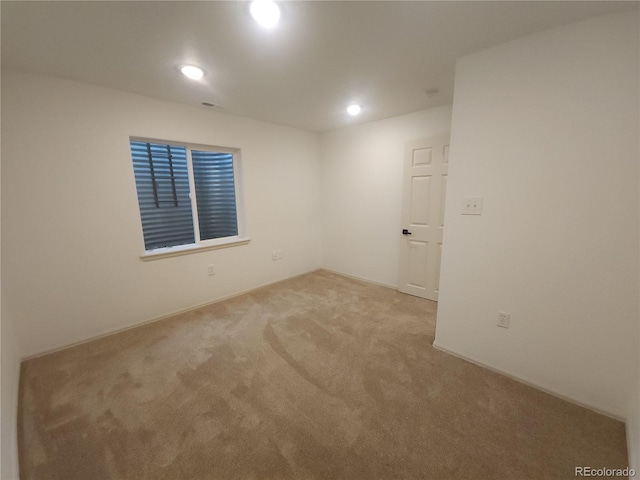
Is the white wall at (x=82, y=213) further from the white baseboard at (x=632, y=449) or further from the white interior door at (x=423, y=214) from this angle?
the white baseboard at (x=632, y=449)

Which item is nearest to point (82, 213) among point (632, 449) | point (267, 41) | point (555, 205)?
point (267, 41)

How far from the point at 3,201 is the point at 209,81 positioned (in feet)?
5.91

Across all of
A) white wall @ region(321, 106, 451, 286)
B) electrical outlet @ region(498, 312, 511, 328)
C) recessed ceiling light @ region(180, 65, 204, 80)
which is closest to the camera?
electrical outlet @ region(498, 312, 511, 328)

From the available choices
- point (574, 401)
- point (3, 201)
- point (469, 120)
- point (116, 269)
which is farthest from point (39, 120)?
point (574, 401)

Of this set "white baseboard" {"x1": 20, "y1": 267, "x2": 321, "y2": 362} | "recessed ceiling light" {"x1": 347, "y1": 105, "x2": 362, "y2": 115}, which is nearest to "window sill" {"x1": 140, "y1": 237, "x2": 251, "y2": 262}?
"white baseboard" {"x1": 20, "y1": 267, "x2": 321, "y2": 362}

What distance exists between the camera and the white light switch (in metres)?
1.80

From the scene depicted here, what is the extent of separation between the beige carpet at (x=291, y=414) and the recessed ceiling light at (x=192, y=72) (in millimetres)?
2267

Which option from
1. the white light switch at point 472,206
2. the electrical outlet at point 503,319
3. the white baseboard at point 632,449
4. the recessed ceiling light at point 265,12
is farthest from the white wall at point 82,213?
the white baseboard at point 632,449

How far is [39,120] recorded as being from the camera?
76.6 inches

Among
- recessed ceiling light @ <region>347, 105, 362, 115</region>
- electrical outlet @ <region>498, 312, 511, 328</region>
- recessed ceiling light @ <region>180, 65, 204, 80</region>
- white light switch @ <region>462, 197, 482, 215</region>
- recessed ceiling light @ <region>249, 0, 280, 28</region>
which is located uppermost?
recessed ceiling light @ <region>347, 105, 362, 115</region>

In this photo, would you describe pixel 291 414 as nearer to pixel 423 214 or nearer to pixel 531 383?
pixel 531 383

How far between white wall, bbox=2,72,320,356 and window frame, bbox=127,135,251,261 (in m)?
0.08

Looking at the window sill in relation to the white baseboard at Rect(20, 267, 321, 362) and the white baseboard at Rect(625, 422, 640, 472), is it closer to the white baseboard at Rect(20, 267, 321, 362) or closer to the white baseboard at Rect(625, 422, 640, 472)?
the white baseboard at Rect(20, 267, 321, 362)

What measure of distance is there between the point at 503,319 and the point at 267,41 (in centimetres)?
249
